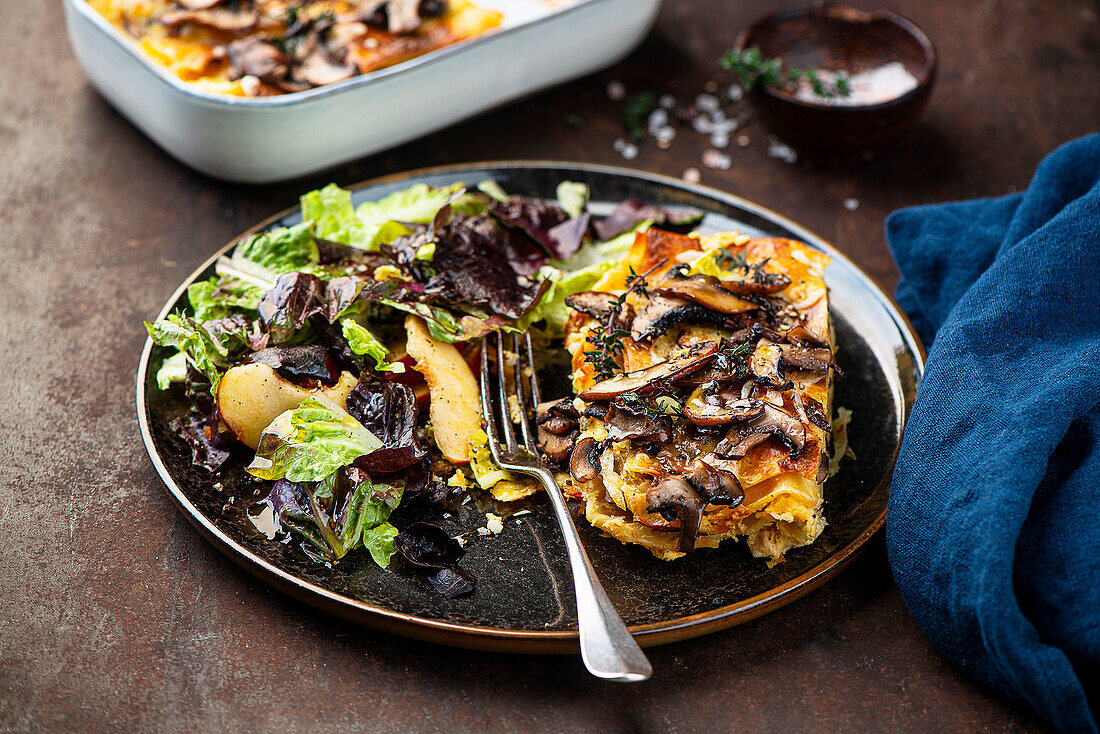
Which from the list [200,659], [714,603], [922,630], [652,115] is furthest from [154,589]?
[652,115]

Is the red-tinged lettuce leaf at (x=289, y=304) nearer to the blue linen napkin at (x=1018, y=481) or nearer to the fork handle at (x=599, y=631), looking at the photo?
the fork handle at (x=599, y=631)

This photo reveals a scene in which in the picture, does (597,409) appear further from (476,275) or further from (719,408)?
(476,275)

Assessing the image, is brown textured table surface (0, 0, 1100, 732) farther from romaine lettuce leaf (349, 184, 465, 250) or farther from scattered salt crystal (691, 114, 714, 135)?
romaine lettuce leaf (349, 184, 465, 250)

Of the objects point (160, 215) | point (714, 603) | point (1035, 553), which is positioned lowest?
point (160, 215)

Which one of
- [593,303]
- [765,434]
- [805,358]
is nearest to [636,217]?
[593,303]

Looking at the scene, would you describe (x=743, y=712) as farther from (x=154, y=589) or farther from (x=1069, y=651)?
(x=154, y=589)

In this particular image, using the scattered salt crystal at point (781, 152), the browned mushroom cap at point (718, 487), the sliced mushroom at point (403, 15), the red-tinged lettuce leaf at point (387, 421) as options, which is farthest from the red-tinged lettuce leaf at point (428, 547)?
the scattered salt crystal at point (781, 152)
